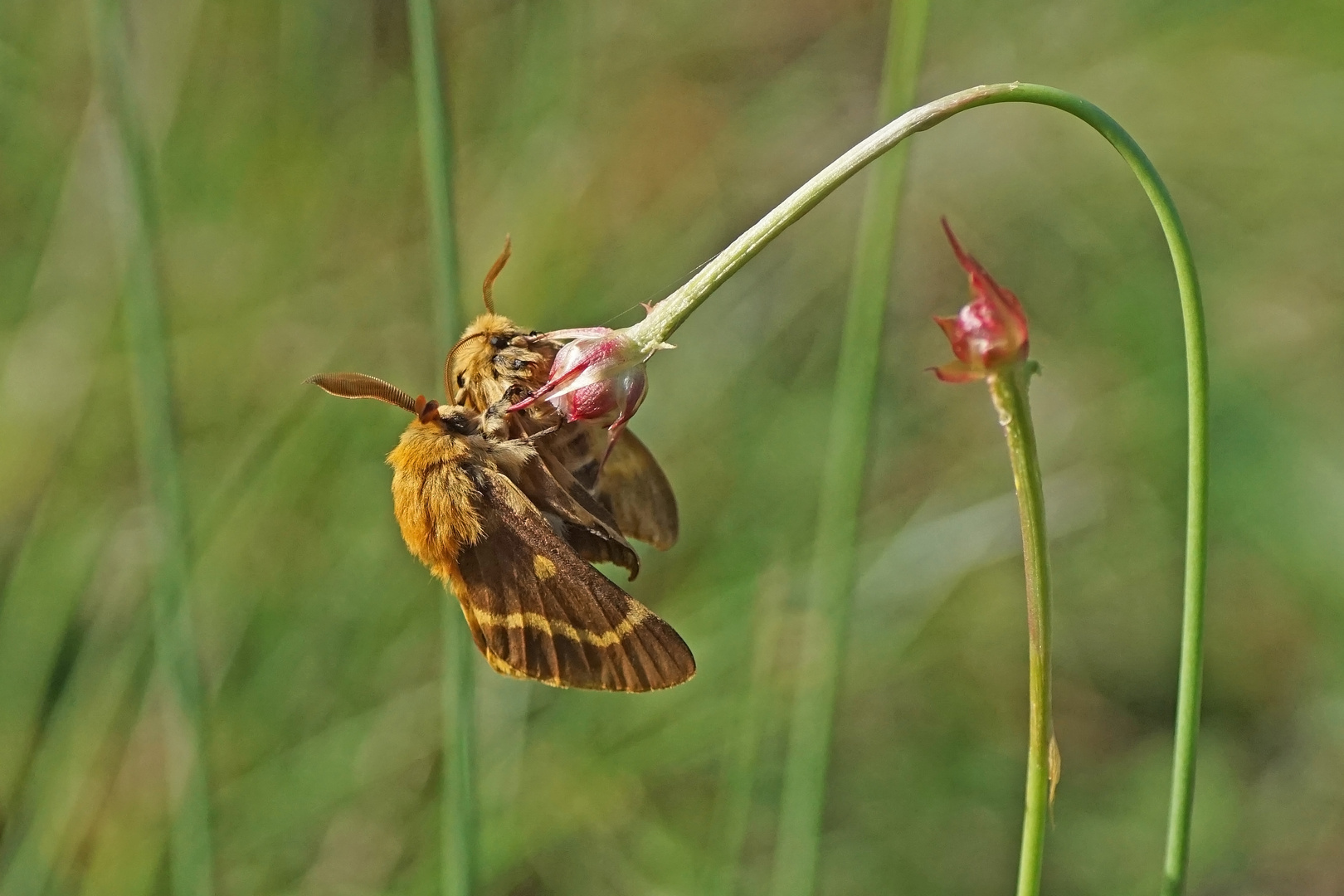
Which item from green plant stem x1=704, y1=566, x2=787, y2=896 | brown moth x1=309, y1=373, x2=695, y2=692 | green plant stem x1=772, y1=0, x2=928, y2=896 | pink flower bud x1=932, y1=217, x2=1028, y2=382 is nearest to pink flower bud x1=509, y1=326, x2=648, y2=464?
brown moth x1=309, y1=373, x2=695, y2=692

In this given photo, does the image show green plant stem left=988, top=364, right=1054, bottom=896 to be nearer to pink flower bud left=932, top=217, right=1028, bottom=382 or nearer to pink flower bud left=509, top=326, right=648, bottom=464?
pink flower bud left=932, top=217, right=1028, bottom=382

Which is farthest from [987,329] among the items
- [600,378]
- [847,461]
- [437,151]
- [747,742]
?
[747,742]

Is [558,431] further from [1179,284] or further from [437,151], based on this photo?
[1179,284]

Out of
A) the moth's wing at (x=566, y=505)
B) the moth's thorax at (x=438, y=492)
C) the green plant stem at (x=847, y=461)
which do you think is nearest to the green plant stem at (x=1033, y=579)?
the moth's wing at (x=566, y=505)

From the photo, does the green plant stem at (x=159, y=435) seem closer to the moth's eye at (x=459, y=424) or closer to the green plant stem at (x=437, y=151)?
the green plant stem at (x=437, y=151)

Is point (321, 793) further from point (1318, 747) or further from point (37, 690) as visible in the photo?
point (1318, 747)

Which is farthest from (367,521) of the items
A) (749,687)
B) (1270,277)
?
(1270,277)
